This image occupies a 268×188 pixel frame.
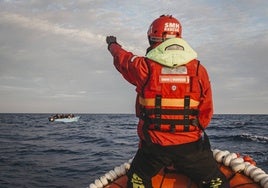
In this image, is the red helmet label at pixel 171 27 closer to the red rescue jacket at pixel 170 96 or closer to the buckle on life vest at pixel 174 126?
the red rescue jacket at pixel 170 96

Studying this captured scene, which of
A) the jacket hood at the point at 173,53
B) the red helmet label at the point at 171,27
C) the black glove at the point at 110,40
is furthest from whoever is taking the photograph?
the black glove at the point at 110,40

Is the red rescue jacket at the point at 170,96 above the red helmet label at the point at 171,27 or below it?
below

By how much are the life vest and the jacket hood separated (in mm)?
60

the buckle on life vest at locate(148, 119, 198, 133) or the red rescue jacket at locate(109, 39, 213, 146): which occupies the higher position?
the red rescue jacket at locate(109, 39, 213, 146)

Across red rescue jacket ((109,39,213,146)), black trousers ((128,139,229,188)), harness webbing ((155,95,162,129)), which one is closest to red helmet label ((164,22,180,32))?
red rescue jacket ((109,39,213,146))

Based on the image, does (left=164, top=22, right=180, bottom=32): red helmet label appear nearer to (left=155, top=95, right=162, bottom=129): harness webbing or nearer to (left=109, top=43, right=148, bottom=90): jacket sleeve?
(left=109, top=43, right=148, bottom=90): jacket sleeve

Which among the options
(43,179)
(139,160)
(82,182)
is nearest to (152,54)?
(139,160)

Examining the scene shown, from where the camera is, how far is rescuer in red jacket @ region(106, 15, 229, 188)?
3445 mm

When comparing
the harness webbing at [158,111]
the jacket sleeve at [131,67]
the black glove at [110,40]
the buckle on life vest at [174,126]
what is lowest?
the buckle on life vest at [174,126]

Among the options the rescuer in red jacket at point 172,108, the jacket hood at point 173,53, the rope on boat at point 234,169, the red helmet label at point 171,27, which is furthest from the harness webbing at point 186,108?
the rope on boat at point 234,169

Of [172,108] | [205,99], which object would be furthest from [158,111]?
[205,99]

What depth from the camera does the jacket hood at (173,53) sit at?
3432mm

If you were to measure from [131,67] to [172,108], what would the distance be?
618 mm

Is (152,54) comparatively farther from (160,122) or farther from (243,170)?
(243,170)
